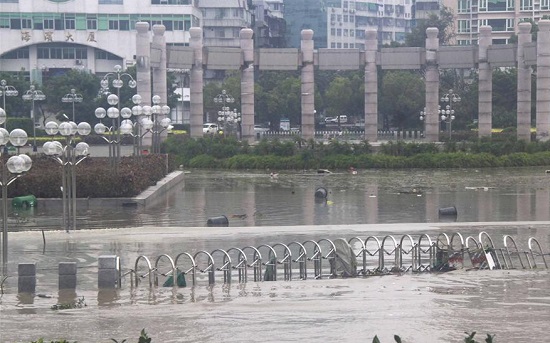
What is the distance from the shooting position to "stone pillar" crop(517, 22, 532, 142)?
61594mm

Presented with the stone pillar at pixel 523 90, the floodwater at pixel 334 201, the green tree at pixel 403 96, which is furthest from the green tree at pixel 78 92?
the floodwater at pixel 334 201

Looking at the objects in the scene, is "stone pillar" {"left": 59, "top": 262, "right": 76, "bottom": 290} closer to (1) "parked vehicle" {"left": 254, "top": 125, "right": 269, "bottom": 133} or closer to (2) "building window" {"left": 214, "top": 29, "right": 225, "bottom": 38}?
(1) "parked vehicle" {"left": 254, "top": 125, "right": 269, "bottom": 133}

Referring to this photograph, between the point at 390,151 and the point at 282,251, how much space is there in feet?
103

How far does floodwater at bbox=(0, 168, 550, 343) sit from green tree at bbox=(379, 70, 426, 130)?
2035 inches

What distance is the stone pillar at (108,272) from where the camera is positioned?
18609mm

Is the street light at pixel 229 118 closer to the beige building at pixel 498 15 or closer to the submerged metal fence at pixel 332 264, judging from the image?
the beige building at pixel 498 15

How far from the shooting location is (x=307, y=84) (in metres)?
64.4

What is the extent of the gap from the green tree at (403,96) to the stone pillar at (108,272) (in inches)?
→ 2711

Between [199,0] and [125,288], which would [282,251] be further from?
[199,0]

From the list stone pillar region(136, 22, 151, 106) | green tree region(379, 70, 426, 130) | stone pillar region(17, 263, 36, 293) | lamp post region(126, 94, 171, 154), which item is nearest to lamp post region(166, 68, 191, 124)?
green tree region(379, 70, 426, 130)

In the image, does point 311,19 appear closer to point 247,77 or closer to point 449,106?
point 449,106

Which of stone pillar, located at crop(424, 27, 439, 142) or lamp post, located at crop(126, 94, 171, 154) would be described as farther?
stone pillar, located at crop(424, 27, 439, 142)

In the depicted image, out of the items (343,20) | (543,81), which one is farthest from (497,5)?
(543,81)

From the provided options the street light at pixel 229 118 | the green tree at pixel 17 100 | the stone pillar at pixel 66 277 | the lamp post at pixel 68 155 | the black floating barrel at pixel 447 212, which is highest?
the green tree at pixel 17 100
